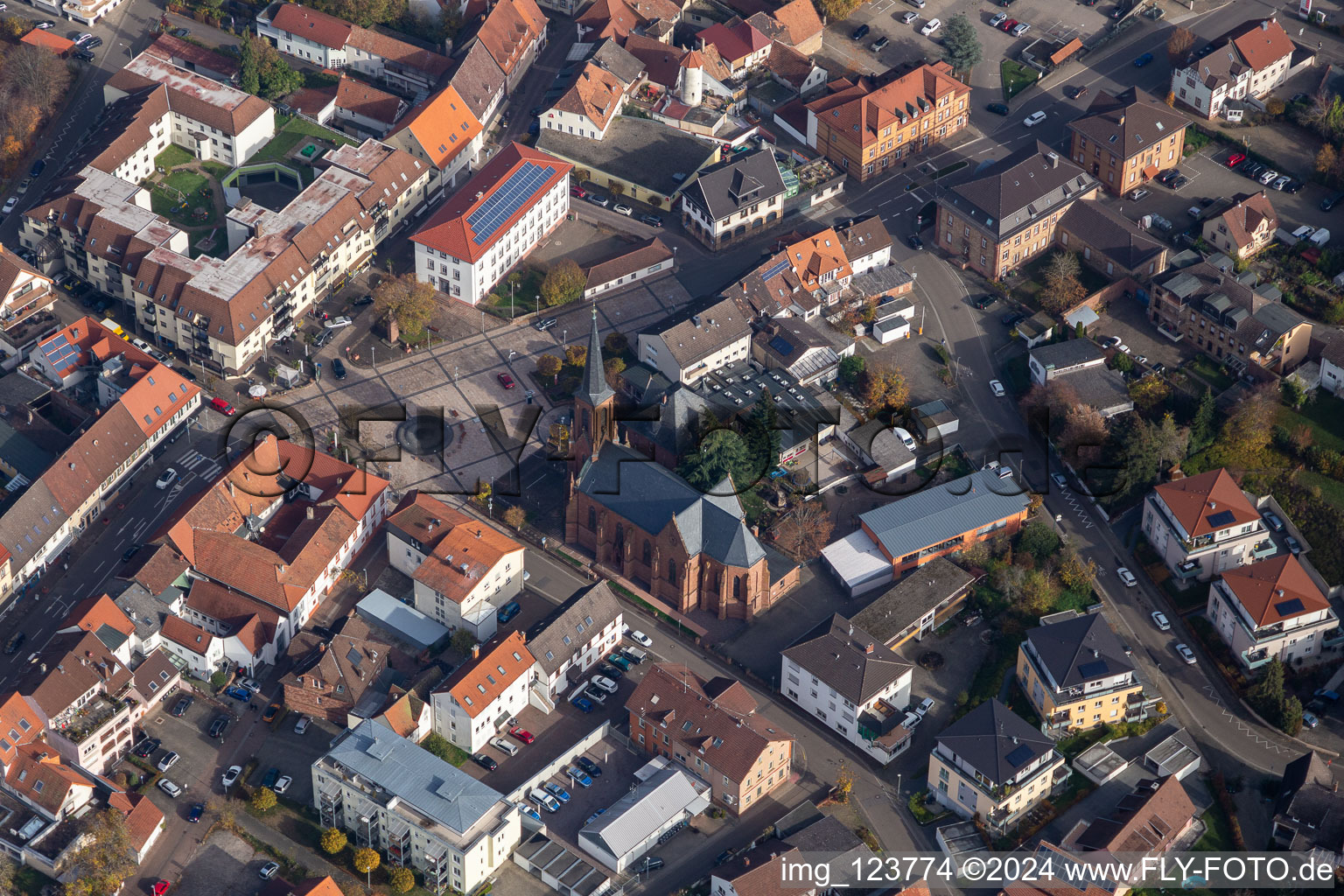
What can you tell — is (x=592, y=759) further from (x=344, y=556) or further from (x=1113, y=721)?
(x=1113, y=721)

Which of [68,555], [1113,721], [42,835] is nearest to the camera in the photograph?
[42,835]

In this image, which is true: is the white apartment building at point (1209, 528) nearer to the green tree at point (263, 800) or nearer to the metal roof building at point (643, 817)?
the metal roof building at point (643, 817)

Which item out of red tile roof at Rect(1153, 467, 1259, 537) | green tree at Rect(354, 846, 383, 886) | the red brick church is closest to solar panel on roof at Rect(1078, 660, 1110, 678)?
red tile roof at Rect(1153, 467, 1259, 537)

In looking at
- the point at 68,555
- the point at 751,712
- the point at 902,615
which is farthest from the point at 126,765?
the point at 902,615

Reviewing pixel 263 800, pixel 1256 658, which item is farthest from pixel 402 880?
pixel 1256 658

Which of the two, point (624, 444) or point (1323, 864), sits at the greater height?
point (624, 444)
